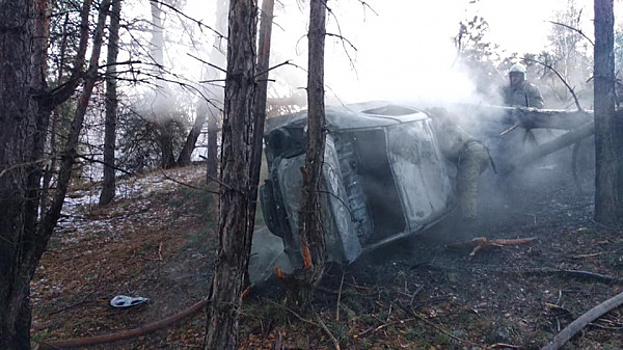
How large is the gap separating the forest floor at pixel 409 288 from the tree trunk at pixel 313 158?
0.57 meters

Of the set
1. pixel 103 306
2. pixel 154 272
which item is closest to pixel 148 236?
pixel 154 272

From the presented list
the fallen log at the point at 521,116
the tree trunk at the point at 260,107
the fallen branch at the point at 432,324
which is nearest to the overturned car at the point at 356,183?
the tree trunk at the point at 260,107

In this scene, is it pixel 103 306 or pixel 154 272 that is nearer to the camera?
pixel 103 306

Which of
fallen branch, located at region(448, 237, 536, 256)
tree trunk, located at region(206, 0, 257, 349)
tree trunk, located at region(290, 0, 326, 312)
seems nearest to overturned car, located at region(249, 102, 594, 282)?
tree trunk, located at region(290, 0, 326, 312)

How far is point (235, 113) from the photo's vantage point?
2.85 metres

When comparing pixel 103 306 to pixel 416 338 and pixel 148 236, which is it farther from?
pixel 416 338

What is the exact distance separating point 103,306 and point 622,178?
759 cm

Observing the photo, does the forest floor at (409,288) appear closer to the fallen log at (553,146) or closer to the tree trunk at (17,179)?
the tree trunk at (17,179)

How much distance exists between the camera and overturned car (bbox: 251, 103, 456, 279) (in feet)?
16.0

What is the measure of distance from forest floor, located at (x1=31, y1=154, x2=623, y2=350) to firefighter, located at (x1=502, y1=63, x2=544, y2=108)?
285 cm

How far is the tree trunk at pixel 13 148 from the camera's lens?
10.2 feet

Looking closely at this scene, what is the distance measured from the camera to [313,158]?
4.32m

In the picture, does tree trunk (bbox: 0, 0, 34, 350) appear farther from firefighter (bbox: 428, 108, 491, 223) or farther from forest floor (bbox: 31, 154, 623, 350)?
firefighter (bbox: 428, 108, 491, 223)

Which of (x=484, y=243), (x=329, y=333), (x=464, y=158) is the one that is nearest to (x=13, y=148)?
(x=329, y=333)
